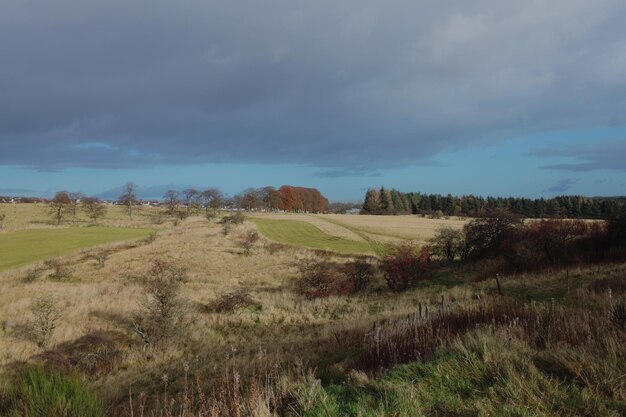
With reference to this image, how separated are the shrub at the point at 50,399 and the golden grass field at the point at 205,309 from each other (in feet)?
4.96

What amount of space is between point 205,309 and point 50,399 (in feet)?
56.2

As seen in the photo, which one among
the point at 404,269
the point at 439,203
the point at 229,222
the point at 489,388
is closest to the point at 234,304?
the point at 404,269

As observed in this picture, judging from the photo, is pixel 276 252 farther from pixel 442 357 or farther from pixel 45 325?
pixel 442 357

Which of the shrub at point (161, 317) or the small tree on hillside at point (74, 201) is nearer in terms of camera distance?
the shrub at point (161, 317)

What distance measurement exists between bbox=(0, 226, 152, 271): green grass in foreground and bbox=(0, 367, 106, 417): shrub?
3881 centimetres

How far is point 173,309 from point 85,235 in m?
49.9

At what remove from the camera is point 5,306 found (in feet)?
70.3

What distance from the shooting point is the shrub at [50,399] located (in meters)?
4.34

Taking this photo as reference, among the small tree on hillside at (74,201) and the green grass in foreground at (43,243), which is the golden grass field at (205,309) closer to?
the green grass in foreground at (43,243)

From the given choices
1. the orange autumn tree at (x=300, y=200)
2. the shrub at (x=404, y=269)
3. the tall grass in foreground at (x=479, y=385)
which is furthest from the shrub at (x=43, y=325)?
the orange autumn tree at (x=300, y=200)

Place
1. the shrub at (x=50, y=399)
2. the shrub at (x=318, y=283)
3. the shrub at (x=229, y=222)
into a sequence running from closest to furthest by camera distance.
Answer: the shrub at (x=50, y=399) < the shrub at (x=318, y=283) < the shrub at (x=229, y=222)

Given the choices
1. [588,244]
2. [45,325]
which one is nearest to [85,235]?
[45,325]

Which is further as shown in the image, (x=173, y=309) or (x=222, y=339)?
(x=173, y=309)

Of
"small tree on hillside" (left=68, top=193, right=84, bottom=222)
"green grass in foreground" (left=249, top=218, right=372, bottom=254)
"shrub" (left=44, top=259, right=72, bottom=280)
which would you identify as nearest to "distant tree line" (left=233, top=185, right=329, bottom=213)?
"small tree on hillside" (left=68, top=193, right=84, bottom=222)
